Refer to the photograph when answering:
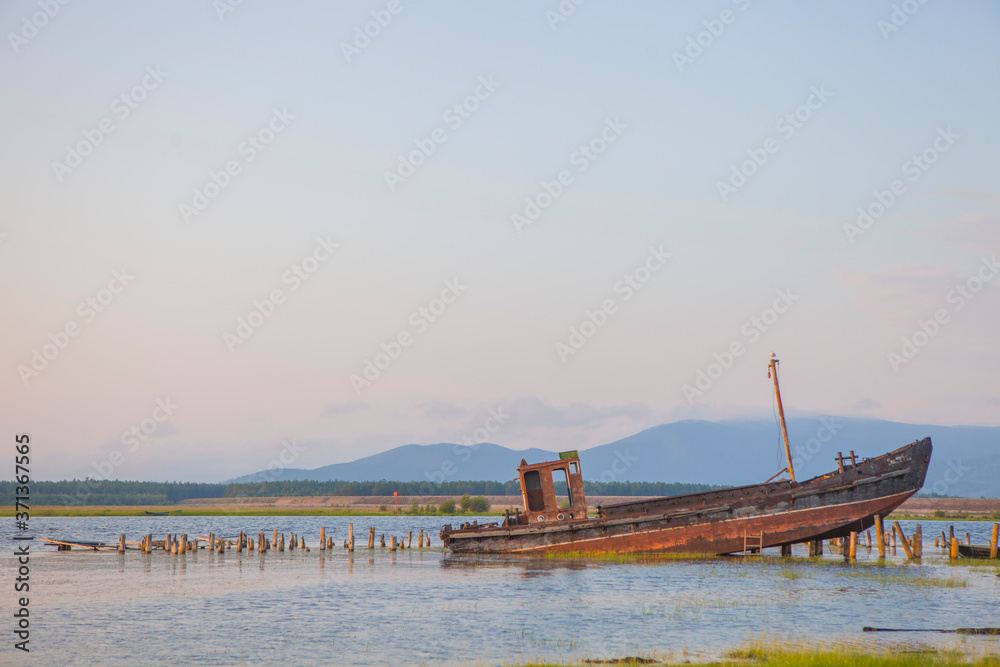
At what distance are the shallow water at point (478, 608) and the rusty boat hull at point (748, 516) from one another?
1308 millimetres

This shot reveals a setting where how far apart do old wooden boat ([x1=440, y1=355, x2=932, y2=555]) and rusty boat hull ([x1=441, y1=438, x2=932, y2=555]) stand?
0.04 m

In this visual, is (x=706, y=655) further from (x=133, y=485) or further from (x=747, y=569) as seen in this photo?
(x=133, y=485)

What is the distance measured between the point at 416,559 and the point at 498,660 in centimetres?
2671

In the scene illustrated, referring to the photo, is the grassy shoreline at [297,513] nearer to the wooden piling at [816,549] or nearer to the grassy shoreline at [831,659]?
the wooden piling at [816,549]

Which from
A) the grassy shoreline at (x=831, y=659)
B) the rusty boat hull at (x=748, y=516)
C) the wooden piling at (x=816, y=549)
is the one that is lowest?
the wooden piling at (x=816, y=549)

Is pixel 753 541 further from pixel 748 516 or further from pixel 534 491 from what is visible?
pixel 534 491

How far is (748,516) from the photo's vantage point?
126ft

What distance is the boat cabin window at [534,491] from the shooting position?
42.5m

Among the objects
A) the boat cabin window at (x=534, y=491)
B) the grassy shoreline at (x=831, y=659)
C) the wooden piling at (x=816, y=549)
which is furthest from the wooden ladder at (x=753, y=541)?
the grassy shoreline at (x=831, y=659)

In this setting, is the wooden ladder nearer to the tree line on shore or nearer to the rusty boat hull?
the rusty boat hull

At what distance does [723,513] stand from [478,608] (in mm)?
16872

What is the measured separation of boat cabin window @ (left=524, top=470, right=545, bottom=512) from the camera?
1674 inches

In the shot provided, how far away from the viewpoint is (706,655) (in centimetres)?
1823

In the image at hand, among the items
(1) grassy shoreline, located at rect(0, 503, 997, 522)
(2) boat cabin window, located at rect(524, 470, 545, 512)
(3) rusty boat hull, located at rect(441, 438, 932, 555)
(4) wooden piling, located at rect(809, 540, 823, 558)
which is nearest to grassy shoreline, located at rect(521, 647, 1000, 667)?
(3) rusty boat hull, located at rect(441, 438, 932, 555)
